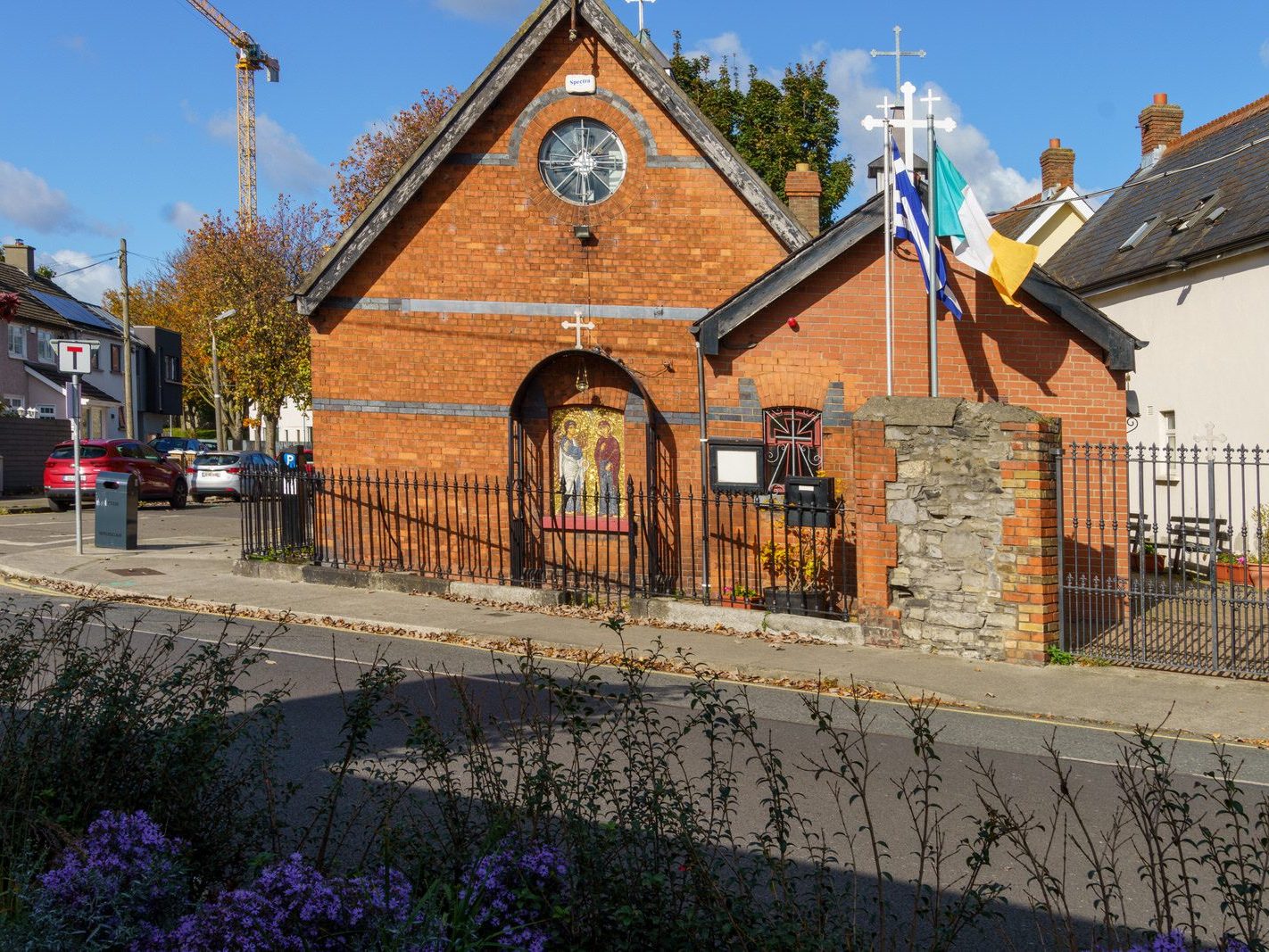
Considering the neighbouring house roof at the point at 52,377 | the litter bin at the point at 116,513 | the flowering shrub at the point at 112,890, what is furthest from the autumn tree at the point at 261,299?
the flowering shrub at the point at 112,890

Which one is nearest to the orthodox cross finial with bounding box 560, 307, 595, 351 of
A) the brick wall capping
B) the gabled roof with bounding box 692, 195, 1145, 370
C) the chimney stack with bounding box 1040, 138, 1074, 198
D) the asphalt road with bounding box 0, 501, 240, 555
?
the gabled roof with bounding box 692, 195, 1145, 370

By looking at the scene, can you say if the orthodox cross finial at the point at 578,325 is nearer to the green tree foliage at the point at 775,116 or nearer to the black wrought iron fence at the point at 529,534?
the black wrought iron fence at the point at 529,534

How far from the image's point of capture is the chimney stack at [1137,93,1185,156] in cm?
3145

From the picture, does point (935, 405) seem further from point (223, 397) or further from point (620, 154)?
point (223, 397)

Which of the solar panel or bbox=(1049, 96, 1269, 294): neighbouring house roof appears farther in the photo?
the solar panel

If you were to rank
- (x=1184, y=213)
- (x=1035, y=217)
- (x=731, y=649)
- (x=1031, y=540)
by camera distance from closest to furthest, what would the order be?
1. (x=1031, y=540)
2. (x=731, y=649)
3. (x=1184, y=213)
4. (x=1035, y=217)

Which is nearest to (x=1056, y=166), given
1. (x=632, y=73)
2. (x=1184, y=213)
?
(x=1184, y=213)

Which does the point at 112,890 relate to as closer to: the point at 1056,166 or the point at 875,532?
the point at 875,532

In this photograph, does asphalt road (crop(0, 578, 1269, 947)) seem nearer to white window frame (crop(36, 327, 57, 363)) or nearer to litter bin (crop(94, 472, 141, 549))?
litter bin (crop(94, 472, 141, 549))

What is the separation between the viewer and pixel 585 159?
17.0 metres

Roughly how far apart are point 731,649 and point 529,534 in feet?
16.9

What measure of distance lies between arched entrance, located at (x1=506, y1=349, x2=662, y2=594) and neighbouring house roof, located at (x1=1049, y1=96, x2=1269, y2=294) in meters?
9.36

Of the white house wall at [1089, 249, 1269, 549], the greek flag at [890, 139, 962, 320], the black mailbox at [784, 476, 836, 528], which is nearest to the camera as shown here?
the black mailbox at [784, 476, 836, 528]

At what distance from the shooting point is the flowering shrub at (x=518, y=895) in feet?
12.6
